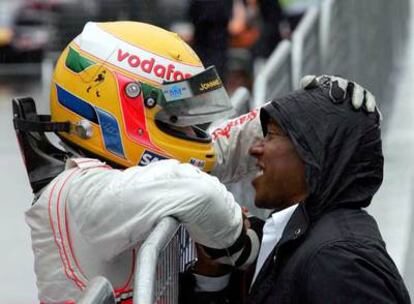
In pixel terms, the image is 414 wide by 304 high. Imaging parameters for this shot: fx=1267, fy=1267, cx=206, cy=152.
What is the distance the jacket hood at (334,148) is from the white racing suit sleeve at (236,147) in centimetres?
75

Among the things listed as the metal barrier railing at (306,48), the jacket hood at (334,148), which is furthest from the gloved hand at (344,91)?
the metal barrier railing at (306,48)

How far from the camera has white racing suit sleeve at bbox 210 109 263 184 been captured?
395 cm

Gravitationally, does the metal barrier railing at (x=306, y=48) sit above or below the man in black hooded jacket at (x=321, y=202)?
below

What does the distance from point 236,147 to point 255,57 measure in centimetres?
1127

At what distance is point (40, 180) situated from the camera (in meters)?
3.41

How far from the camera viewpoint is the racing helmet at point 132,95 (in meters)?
3.41

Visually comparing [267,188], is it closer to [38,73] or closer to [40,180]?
[40,180]

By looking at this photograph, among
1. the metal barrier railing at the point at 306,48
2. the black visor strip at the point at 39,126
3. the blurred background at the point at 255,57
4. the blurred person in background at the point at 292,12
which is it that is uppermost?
the black visor strip at the point at 39,126

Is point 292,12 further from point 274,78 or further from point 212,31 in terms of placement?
point 274,78

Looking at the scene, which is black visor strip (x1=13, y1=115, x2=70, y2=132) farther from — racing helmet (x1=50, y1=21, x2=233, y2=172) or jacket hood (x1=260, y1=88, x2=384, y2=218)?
jacket hood (x1=260, y1=88, x2=384, y2=218)

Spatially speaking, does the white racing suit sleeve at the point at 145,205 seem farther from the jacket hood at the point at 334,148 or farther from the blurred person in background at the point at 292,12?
the blurred person in background at the point at 292,12

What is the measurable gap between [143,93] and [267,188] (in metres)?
0.44

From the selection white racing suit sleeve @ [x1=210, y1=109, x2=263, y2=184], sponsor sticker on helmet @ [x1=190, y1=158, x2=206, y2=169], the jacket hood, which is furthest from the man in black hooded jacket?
white racing suit sleeve @ [x1=210, y1=109, x2=263, y2=184]

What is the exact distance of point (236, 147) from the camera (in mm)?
3977
